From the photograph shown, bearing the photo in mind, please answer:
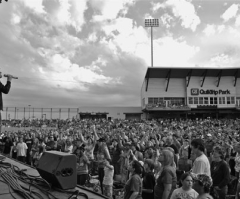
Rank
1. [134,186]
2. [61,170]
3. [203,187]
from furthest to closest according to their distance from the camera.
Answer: [134,186], [203,187], [61,170]

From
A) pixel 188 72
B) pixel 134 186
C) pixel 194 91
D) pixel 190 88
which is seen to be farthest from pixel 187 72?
pixel 134 186

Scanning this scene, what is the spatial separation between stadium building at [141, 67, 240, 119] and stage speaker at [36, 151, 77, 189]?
1682 inches

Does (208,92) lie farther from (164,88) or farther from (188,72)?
(164,88)

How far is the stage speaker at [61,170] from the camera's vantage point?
9.37 ft

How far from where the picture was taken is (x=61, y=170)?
287cm

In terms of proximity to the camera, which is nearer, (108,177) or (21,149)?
(108,177)

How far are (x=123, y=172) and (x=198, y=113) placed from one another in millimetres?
44447

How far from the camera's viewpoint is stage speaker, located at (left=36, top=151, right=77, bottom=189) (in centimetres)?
286

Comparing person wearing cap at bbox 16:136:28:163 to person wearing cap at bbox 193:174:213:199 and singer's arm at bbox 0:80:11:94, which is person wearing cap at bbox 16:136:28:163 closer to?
singer's arm at bbox 0:80:11:94

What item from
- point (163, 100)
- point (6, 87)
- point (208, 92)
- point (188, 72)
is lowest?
point (6, 87)

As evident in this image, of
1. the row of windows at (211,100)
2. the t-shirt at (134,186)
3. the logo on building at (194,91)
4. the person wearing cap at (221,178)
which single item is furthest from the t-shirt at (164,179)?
the logo on building at (194,91)

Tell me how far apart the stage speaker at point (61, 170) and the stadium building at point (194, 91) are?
42718 mm

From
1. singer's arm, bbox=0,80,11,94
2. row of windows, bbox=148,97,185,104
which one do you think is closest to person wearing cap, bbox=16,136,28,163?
singer's arm, bbox=0,80,11,94

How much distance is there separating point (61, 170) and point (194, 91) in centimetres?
4588
